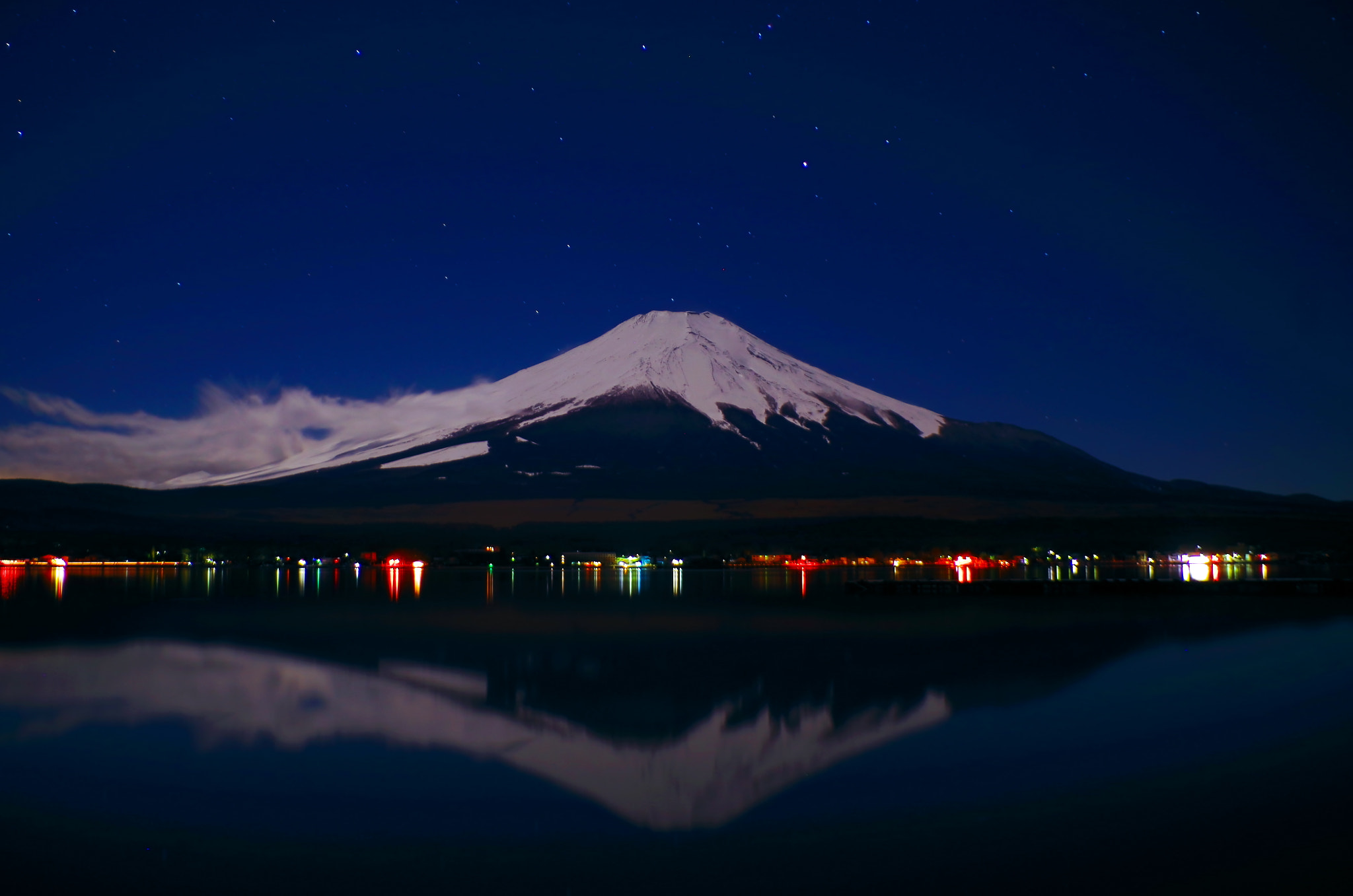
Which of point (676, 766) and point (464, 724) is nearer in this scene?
point (676, 766)

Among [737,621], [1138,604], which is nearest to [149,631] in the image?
[737,621]

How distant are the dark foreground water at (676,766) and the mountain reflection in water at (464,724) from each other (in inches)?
2.2

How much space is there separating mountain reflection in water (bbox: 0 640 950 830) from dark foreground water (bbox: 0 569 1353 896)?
57mm

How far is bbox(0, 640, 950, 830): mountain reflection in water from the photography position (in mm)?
9039

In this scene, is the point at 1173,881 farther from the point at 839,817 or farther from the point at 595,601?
the point at 595,601

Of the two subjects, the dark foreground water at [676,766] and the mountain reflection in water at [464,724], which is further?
the mountain reflection in water at [464,724]

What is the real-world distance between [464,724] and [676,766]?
11.3 feet

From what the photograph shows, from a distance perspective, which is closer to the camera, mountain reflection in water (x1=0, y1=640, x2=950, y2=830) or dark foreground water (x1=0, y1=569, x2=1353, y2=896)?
dark foreground water (x1=0, y1=569, x2=1353, y2=896)

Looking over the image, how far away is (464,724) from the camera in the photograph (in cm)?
1186

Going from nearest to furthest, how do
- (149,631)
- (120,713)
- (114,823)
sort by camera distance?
1. (114,823)
2. (120,713)
3. (149,631)

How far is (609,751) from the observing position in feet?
34.1

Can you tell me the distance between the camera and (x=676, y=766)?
9.72 meters

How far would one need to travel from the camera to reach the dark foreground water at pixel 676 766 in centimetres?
675

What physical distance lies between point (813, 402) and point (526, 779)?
193m
